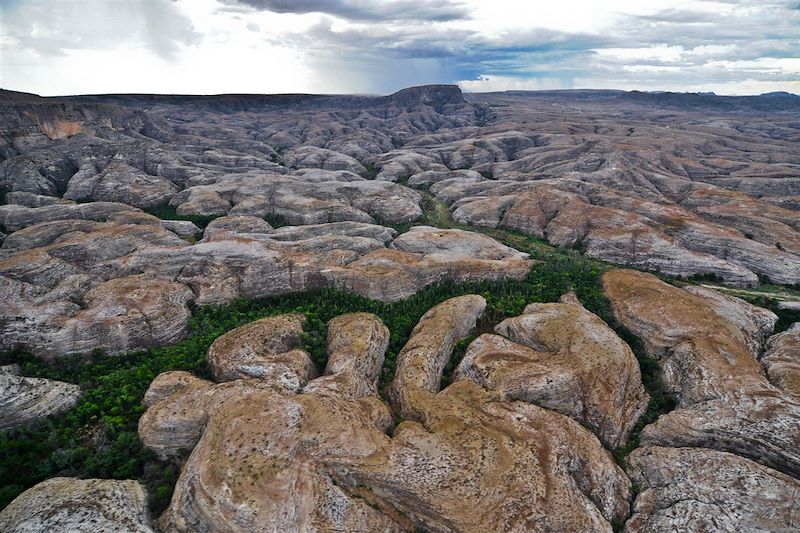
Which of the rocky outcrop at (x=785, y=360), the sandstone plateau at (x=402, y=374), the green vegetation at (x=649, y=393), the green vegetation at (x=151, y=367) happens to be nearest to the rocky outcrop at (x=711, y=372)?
the sandstone plateau at (x=402, y=374)

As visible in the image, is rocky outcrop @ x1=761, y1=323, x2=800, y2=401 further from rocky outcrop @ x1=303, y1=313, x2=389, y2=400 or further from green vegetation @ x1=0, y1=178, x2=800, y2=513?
rocky outcrop @ x1=303, y1=313, x2=389, y2=400

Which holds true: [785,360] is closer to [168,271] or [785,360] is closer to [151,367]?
Result: [151,367]

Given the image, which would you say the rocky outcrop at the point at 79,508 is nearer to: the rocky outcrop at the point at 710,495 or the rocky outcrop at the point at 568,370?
the rocky outcrop at the point at 568,370

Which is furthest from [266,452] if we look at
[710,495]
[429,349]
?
[710,495]

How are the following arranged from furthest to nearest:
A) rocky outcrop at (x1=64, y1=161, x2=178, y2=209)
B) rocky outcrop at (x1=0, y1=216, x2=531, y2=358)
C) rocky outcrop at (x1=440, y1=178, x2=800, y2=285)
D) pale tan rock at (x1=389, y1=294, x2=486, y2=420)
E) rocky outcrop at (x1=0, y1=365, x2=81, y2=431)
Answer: rocky outcrop at (x1=64, y1=161, x2=178, y2=209)
rocky outcrop at (x1=440, y1=178, x2=800, y2=285)
rocky outcrop at (x1=0, y1=216, x2=531, y2=358)
pale tan rock at (x1=389, y1=294, x2=486, y2=420)
rocky outcrop at (x1=0, y1=365, x2=81, y2=431)

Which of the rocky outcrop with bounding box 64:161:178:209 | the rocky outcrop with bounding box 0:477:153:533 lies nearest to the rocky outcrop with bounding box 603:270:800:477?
the rocky outcrop with bounding box 0:477:153:533
